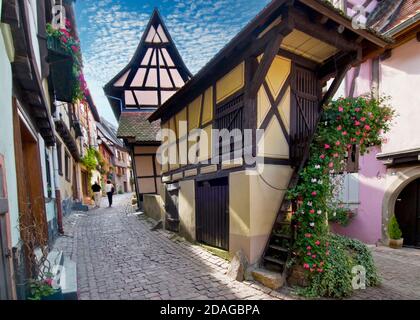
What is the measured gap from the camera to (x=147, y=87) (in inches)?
428

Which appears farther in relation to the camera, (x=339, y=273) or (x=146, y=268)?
(x=146, y=268)

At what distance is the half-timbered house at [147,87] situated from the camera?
34.0ft

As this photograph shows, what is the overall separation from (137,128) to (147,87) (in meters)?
2.20

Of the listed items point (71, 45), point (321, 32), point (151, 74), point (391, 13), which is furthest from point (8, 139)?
point (391, 13)

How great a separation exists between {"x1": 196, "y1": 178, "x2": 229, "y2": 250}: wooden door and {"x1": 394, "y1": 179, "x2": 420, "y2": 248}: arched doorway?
6500 millimetres

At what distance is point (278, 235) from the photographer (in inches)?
164

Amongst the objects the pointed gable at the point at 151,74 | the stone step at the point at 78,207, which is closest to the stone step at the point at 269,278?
the pointed gable at the point at 151,74

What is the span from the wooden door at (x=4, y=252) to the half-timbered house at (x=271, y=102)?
3.30 metres

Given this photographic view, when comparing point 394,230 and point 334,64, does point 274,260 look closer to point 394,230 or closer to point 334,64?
point 334,64

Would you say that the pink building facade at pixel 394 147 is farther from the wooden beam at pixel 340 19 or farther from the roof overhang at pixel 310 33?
the wooden beam at pixel 340 19

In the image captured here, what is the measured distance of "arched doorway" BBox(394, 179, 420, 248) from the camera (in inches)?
280

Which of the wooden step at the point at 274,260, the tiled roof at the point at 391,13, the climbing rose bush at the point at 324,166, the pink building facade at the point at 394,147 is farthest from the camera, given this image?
the tiled roof at the point at 391,13

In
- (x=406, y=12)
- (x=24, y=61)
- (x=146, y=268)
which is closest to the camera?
(x=24, y=61)
